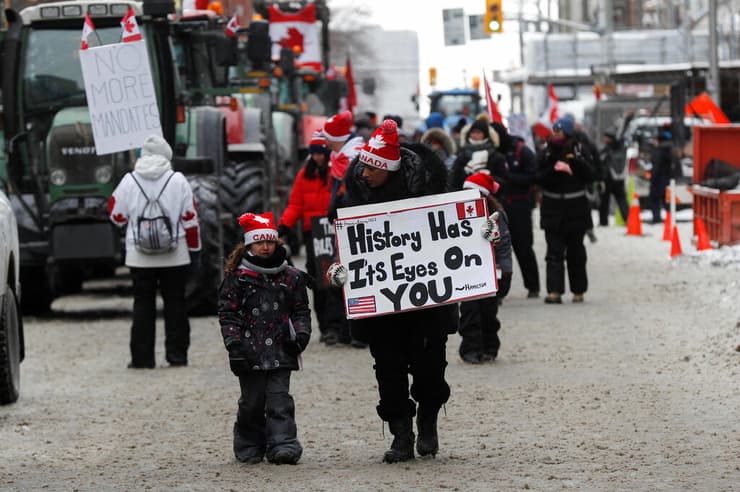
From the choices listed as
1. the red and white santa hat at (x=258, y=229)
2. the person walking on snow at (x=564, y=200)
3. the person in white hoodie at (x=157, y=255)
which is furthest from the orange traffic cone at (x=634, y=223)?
the red and white santa hat at (x=258, y=229)

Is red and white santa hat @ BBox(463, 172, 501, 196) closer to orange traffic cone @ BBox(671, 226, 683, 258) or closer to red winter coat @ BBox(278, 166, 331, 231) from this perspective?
red winter coat @ BBox(278, 166, 331, 231)

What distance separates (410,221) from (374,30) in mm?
56010

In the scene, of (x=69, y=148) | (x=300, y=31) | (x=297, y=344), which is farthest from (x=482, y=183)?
(x=300, y=31)

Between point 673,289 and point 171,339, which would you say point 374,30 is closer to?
point 673,289

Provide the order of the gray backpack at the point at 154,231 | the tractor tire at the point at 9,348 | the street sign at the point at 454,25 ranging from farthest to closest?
the street sign at the point at 454,25, the gray backpack at the point at 154,231, the tractor tire at the point at 9,348

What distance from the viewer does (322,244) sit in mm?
14016

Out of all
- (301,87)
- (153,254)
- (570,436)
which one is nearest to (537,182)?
(153,254)

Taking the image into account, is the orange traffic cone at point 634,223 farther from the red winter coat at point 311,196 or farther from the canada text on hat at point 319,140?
the canada text on hat at point 319,140

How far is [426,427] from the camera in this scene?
8.80m

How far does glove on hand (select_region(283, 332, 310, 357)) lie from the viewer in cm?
891

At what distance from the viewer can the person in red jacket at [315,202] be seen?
14094 millimetres

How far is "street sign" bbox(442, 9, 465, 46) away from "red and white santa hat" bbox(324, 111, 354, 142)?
2883cm

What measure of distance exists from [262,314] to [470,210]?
1194 millimetres

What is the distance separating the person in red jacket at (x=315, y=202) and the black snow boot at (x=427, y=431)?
204 inches
